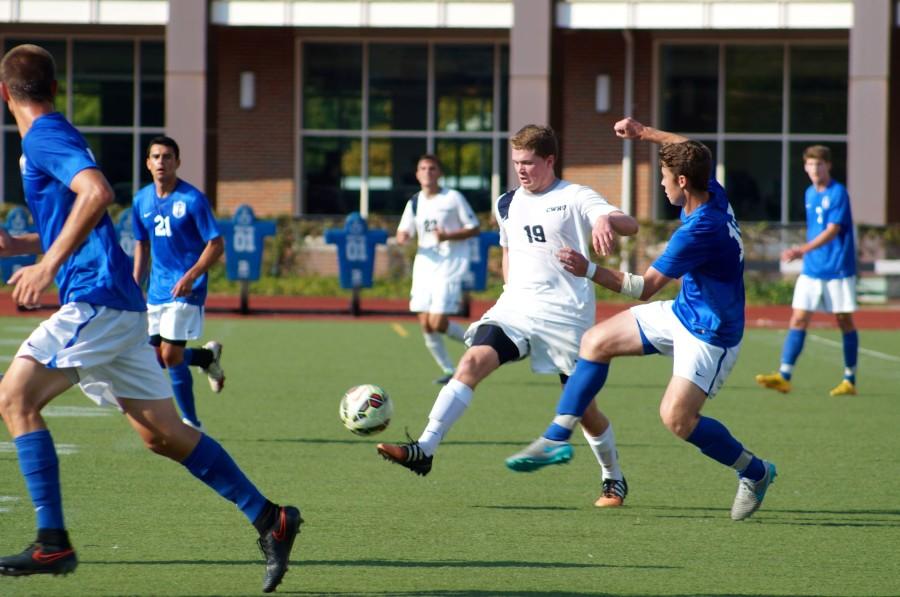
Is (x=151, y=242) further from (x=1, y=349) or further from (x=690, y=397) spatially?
(x=1, y=349)

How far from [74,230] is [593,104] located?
23770 mm

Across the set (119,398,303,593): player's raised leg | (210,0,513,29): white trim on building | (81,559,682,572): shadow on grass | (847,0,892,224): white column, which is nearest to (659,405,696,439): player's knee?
(81,559,682,572): shadow on grass

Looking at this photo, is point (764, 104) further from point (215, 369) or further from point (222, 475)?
point (222, 475)

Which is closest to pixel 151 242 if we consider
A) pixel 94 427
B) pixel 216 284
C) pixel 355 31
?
pixel 94 427

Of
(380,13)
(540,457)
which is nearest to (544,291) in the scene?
(540,457)

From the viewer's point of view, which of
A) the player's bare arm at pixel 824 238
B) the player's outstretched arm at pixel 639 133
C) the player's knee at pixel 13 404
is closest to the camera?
the player's knee at pixel 13 404

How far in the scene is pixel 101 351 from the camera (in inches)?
228

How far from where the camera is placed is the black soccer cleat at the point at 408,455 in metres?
7.11

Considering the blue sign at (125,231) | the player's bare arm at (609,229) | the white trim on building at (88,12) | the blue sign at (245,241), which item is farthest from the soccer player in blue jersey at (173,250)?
the white trim on building at (88,12)

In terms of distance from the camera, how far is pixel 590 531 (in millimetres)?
7266

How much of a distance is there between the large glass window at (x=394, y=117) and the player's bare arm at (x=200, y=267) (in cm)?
1923

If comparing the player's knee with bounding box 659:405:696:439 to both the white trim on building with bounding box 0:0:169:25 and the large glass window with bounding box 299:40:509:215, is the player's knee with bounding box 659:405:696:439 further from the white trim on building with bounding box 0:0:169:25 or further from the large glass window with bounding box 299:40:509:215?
the large glass window with bounding box 299:40:509:215

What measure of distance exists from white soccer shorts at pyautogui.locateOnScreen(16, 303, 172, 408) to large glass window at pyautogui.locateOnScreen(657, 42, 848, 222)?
2362cm

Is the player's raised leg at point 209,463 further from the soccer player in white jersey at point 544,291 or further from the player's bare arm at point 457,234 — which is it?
the player's bare arm at point 457,234
